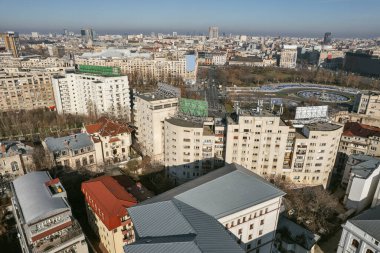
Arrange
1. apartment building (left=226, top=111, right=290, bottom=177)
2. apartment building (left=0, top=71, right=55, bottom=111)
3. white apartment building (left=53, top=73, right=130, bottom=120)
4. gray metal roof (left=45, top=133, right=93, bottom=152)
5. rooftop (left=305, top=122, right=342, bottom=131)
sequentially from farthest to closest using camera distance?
apartment building (left=0, top=71, right=55, bottom=111) < white apartment building (left=53, top=73, right=130, bottom=120) < gray metal roof (left=45, top=133, right=93, bottom=152) < rooftop (left=305, top=122, right=342, bottom=131) < apartment building (left=226, top=111, right=290, bottom=177)

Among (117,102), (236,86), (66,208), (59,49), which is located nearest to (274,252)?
(66,208)

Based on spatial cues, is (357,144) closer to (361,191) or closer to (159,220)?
(361,191)

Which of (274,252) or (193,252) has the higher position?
(193,252)

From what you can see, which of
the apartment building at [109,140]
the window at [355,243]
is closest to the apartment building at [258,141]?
the window at [355,243]

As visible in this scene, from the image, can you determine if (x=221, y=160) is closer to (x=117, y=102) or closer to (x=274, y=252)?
(x=274, y=252)

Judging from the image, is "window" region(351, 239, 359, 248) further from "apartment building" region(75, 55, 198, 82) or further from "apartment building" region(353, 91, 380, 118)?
"apartment building" region(75, 55, 198, 82)

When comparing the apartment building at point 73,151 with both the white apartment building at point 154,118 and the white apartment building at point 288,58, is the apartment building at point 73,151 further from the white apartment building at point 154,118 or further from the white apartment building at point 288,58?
the white apartment building at point 288,58

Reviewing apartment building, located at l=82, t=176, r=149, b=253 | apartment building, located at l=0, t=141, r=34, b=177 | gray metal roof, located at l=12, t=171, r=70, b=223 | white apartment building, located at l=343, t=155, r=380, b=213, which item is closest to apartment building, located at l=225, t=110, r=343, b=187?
white apartment building, located at l=343, t=155, r=380, b=213
